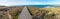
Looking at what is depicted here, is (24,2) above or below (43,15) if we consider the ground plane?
above

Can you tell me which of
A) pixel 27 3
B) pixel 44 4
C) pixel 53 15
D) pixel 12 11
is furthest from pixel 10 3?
pixel 53 15

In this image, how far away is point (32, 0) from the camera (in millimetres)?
1400

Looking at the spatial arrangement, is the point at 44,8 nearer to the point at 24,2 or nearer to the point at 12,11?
the point at 24,2

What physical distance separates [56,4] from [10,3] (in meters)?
0.56

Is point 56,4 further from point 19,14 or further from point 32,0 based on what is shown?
point 19,14

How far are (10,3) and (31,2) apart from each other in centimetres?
26

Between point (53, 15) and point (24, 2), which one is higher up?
point (24, 2)

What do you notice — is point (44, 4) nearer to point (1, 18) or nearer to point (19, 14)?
point (19, 14)

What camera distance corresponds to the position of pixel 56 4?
1.38 m

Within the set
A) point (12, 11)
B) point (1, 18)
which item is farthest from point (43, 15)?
point (1, 18)

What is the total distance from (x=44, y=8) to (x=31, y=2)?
17 centimetres

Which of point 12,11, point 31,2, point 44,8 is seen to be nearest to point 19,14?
point 12,11

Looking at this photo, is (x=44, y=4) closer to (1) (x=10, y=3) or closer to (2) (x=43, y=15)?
(2) (x=43, y=15)

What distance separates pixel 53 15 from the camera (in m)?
1.39
